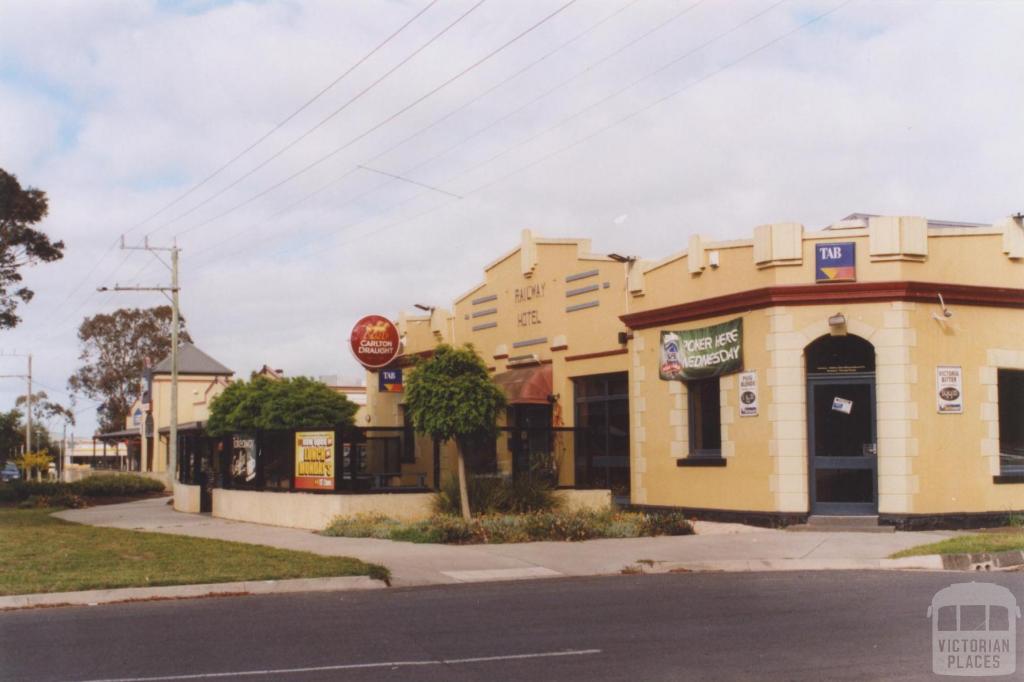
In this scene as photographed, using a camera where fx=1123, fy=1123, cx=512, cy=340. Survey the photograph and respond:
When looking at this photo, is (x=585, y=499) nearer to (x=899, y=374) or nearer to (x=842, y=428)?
(x=842, y=428)

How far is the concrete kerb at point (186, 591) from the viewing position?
41.5ft

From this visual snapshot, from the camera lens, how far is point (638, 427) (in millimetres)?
23531

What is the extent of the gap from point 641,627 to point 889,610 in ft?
8.42

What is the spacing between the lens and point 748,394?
20.6 m

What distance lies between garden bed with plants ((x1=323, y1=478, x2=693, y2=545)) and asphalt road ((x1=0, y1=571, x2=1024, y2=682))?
5053mm

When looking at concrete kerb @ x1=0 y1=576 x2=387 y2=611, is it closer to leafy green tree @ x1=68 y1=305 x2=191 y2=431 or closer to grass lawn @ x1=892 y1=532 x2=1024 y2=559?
grass lawn @ x1=892 y1=532 x2=1024 y2=559

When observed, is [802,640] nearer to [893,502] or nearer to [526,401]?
[893,502]

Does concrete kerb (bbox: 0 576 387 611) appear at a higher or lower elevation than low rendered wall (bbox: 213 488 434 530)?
lower

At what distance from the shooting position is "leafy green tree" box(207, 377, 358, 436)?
31797 mm

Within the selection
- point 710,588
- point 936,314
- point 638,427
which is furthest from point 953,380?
point 710,588

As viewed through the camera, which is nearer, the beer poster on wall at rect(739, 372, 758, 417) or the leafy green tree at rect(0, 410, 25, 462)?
the beer poster on wall at rect(739, 372, 758, 417)

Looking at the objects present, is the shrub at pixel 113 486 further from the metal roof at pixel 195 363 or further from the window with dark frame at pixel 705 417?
the window with dark frame at pixel 705 417

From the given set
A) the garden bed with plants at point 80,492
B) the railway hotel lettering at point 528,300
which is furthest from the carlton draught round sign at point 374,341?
the garden bed with plants at point 80,492

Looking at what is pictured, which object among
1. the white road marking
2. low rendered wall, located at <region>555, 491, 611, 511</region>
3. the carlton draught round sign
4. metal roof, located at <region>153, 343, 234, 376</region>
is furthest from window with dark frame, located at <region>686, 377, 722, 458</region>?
metal roof, located at <region>153, 343, 234, 376</region>
